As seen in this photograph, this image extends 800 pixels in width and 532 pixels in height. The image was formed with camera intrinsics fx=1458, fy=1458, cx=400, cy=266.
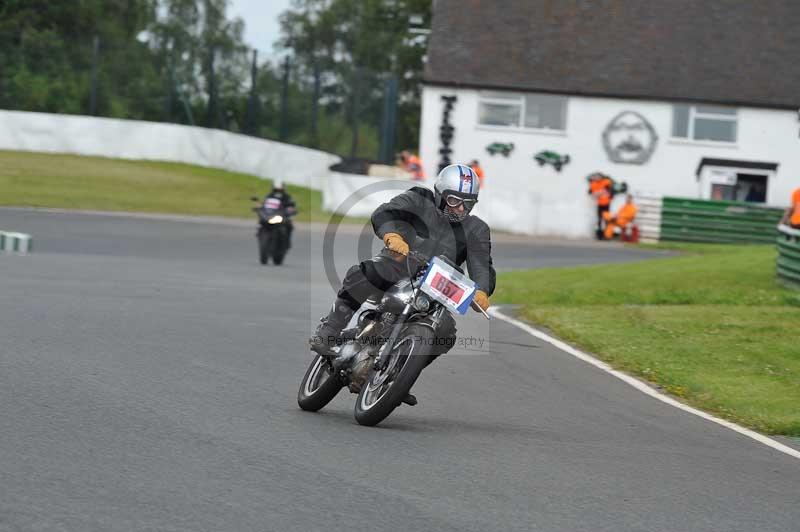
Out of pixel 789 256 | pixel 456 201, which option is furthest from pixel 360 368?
pixel 789 256

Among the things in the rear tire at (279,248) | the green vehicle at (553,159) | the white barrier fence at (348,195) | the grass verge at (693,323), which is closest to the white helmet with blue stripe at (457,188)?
the grass verge at (693,323)

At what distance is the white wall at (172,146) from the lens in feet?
153

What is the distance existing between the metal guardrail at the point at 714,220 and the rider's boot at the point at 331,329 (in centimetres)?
3334

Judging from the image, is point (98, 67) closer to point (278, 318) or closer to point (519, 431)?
point (278, 318)

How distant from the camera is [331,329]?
29.9 ft

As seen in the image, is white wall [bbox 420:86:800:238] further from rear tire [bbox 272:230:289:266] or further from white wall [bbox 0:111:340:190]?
rear tire [bbox 272:230:289:266]

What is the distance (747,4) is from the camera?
48.0m

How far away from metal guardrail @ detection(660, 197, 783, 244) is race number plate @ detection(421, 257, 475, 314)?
33938 mm

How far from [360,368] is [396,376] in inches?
12.1

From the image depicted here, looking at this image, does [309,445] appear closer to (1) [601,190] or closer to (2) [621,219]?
(2) [621,219]

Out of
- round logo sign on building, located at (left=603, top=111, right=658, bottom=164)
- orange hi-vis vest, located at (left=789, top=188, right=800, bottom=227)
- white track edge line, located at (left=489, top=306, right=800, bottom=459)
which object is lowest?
white track edge line, located at (left=489, top=306, right=800, bottom=459)

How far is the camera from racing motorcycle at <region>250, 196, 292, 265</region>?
83.6 ft

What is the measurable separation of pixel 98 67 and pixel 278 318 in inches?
1383

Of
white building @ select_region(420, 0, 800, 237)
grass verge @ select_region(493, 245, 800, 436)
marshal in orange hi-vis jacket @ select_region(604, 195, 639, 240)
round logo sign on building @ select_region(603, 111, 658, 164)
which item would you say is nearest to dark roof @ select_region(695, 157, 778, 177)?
white building @ select_region(420, 0, 800, 237)
